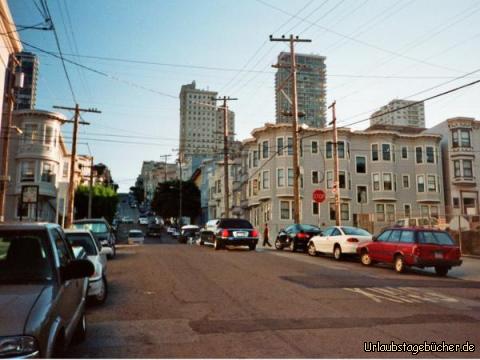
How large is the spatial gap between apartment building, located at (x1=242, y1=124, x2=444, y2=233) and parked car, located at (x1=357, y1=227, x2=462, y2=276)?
30302mm

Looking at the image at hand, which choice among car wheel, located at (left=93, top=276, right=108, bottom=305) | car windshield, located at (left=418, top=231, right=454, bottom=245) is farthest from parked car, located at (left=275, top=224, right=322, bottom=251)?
car wheel, located at (left=93, top=276, right=108, bottom=305)

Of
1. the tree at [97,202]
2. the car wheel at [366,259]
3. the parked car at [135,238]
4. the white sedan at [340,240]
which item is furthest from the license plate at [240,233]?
the tree at [97,202]

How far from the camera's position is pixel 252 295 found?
10.1 metres

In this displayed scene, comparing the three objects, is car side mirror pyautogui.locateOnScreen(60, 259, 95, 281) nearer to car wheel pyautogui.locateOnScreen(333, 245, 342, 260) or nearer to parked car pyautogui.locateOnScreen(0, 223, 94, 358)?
parked car pyautogui.locateOnScreen(0, 223, 94, 358)

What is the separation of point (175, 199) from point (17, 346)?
80423 mm

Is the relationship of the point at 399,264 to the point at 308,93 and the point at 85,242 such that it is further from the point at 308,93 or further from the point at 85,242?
the point at 308,93

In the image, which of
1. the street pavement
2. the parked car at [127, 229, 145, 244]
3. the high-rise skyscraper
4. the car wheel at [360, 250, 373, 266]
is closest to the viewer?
the street pavement

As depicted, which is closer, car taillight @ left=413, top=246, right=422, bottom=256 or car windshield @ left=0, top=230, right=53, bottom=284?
car windshield @ left=0, top=230, right=53, bottom=284

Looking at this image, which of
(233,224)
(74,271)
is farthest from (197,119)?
(74,271)

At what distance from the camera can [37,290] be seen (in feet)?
14.2

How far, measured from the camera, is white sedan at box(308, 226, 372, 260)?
19.6 m

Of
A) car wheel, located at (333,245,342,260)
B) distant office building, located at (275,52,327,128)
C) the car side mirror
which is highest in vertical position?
distant office building, located at (275,52,327,128)

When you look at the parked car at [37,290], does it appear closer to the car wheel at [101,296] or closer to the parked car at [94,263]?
the parked car at [94,263]

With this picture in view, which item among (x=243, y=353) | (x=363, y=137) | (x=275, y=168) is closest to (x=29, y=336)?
(x=243, y=353)
